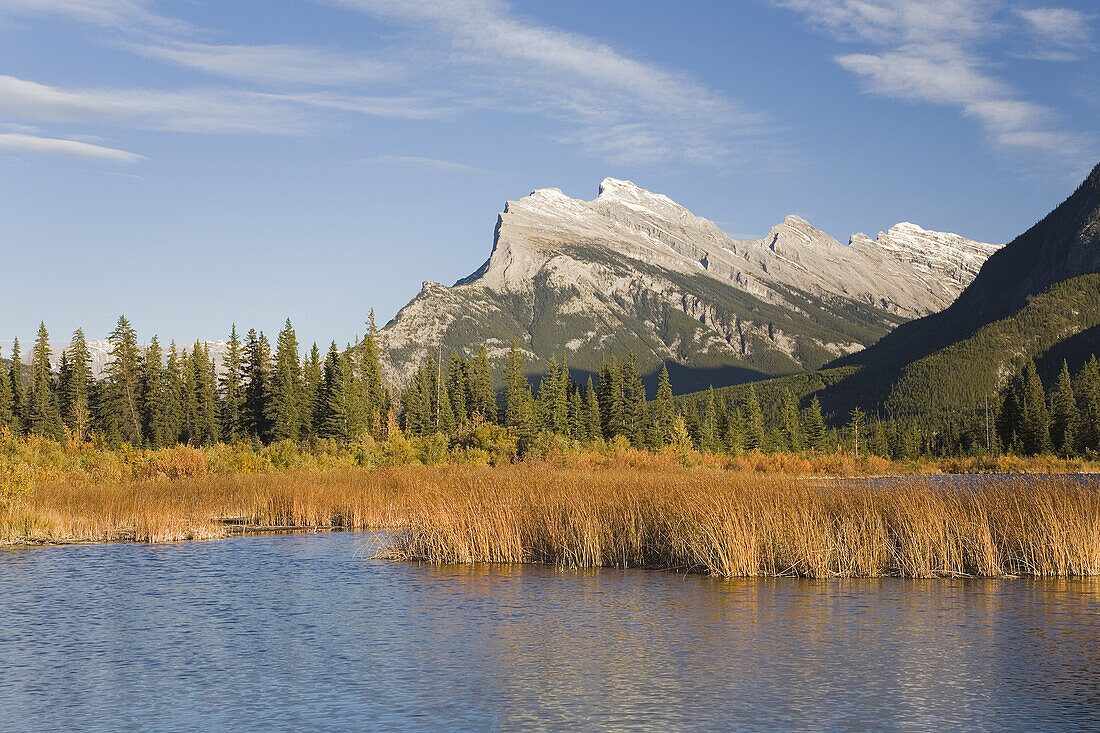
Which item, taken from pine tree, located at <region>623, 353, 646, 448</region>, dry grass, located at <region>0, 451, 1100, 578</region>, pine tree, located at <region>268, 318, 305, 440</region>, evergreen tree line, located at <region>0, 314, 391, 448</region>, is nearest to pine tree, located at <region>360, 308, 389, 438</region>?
evergreen tree line, located at <region>0, 314, 391, 448</region>

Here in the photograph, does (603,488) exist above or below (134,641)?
above

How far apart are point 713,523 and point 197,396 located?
8621 centimetres

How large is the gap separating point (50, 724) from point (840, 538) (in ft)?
54.4

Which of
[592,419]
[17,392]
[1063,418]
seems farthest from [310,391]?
[1063,418]

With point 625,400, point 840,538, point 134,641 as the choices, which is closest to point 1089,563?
point 840,538

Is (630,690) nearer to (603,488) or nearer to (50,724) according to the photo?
(50,724)

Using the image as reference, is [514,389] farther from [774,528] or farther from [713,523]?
[774,528]

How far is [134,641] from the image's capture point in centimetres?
1639

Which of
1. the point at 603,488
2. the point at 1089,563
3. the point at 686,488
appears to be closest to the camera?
the point at 1089,563

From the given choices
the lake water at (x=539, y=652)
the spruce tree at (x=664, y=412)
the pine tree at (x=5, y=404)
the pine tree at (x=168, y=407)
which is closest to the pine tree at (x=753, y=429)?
the spruce tree at (x=664, y=412)

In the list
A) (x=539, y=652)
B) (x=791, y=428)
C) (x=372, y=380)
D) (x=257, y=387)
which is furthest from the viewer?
(x=791, y=428)

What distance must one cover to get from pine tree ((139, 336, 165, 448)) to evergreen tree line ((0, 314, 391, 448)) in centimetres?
11

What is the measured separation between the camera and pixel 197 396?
325ft

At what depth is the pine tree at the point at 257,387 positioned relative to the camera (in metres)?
93.5
